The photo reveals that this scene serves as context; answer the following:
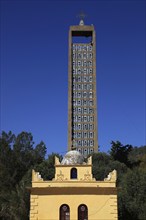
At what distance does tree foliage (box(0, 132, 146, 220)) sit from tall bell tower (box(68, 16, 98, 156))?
9355 millimetres

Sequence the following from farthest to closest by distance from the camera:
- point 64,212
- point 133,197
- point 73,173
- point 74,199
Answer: point 133,197 → point 73,173 → point 74,199 → point 64,212

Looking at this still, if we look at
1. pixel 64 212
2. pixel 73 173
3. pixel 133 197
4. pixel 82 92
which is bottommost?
pixel 133 197

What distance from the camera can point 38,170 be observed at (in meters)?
37.5

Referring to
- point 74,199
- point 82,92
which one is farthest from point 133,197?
point 82,92

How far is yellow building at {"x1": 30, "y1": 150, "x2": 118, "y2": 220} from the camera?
2017 cm

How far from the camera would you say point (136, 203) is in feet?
106

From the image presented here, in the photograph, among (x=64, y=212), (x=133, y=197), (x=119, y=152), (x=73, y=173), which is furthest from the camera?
(x=119, y=152)

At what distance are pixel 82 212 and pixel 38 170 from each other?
1778 centimetres

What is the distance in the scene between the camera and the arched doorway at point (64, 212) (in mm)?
20203

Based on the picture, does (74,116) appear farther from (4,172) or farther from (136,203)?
(136,203)

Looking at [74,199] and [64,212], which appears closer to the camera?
[64,212]

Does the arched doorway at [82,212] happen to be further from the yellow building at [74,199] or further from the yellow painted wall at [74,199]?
the yellow painted wall at [74,199]

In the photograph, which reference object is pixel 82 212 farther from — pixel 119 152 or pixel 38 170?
pixel 119 152

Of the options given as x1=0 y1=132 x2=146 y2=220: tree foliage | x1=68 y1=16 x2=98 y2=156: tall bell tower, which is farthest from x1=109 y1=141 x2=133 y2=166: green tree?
x1=68 y1=16 x2=98 y2=156: tall bell tower
